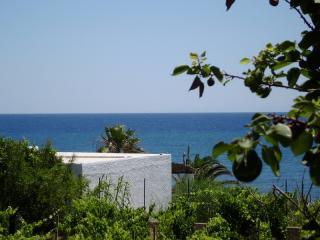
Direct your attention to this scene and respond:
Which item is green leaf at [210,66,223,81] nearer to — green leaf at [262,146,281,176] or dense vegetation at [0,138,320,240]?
green leaf at [262,146,281,176]

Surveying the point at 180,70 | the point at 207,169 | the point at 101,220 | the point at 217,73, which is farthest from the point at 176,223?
the point at 207,169

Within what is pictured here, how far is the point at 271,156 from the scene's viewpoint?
1.35 m

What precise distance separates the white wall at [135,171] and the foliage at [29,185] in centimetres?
228

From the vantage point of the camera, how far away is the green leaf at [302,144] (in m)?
1.32

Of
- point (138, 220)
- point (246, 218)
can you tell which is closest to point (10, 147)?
point (138, 220)

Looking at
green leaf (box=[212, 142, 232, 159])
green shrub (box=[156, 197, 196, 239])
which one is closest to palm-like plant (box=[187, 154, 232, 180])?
green shrub (box=[156, 197, 196, 239])

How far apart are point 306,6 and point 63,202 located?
13.8m

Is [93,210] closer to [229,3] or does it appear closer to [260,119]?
[229,3]

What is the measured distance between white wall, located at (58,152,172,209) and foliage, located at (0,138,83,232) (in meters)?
2.28

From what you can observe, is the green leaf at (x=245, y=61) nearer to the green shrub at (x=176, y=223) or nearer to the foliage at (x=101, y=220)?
the foliage at (x=101, y=220)

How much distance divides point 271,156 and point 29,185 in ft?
45.4

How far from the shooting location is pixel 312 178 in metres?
1.39

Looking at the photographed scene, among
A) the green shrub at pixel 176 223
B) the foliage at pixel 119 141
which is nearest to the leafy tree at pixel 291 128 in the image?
the green shrub at pixel 176 223

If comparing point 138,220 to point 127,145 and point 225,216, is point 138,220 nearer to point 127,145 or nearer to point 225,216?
point 225,216
